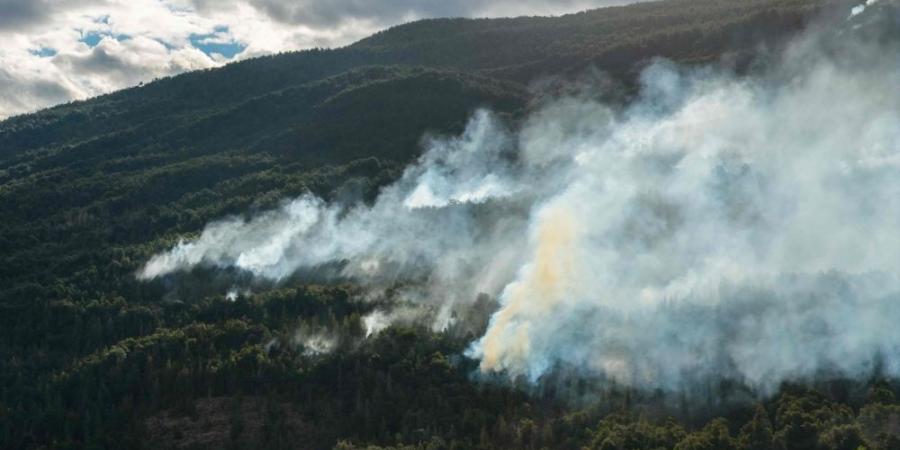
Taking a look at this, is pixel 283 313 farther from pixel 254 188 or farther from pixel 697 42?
pixel 697 42

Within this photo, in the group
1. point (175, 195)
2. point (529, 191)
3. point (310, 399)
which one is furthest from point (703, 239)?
point (175, 195)

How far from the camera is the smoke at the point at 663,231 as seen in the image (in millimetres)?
89438

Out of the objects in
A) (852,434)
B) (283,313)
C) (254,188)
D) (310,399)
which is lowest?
(852,434)

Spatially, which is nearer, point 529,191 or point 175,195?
point 529,191

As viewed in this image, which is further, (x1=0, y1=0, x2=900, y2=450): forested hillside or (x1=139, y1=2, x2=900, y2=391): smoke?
(x1=139, y1=2, x2=900, y2=391): smoke

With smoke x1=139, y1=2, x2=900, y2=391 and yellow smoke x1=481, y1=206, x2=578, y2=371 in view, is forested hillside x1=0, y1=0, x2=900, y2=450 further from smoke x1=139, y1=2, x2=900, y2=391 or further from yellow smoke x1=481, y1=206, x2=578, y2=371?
smoke x1=139, y1=2, x2=900, y2=391

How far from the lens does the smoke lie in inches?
3521

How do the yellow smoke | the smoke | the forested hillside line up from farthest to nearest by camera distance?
the yellow smoke < the smoke < the forested hillside

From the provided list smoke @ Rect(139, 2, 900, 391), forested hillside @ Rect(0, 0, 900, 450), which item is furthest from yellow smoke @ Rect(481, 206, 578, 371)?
forested hillside @ Rect(0, 0, 900, 450)

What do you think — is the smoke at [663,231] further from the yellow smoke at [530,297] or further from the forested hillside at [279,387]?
the forested hillside at [279,387]

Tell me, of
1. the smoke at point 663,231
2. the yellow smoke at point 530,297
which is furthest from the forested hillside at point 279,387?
the smoke at point 663,231

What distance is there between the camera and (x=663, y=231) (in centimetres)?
11244

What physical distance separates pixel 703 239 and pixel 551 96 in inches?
3583

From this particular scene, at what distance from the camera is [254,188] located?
17375 centimetres
